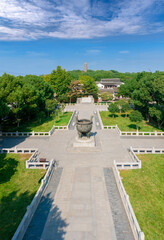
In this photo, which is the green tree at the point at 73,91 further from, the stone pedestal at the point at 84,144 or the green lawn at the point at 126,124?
the stone pedestal at the point at 84,144

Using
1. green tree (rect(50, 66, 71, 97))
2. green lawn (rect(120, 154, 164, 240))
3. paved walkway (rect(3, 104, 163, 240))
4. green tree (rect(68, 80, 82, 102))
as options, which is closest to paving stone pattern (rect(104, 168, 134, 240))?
paved walkway (rect(3, 104, 163, 240))

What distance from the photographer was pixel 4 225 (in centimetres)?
999

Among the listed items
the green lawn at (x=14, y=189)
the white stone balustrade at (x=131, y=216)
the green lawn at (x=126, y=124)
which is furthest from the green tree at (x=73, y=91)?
the white stone balustrade at (x=131, y=216)

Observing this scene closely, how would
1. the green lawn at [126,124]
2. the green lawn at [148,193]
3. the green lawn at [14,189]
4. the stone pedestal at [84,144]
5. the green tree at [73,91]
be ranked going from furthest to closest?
the green tree at [73,91] → the green lawn at [126,124] → the stone pedestal at [84,144] → the green lawn at [14,189] → the green lawn at [148,193]

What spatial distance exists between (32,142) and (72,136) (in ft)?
19.4

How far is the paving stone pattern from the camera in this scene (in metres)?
9.19

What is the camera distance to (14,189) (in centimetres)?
1345

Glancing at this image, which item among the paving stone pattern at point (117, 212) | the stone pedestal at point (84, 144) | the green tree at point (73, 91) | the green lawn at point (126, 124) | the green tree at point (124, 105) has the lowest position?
the paving stone pattern at point (117, 212)

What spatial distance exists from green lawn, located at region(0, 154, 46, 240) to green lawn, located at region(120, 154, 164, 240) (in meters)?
7.70

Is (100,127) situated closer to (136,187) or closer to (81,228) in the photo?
(136,187)

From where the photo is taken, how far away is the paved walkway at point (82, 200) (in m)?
9.28

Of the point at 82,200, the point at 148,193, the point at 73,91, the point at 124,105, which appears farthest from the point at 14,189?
the point at 73,91

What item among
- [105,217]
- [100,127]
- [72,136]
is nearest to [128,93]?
[100,127]

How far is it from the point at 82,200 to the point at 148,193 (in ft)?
17.2
